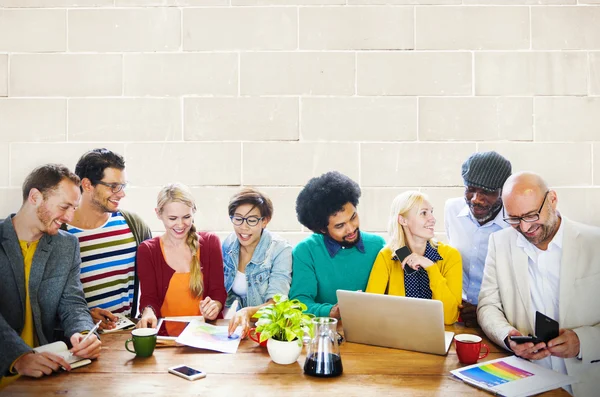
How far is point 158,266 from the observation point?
8.92ft

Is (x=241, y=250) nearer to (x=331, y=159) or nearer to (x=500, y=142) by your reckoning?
(x=331, y=159)

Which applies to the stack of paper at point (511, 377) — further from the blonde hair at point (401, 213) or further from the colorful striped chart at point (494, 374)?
the blonde hair at point (401, 213)

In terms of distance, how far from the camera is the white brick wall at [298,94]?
11.4ft

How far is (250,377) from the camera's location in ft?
6.13

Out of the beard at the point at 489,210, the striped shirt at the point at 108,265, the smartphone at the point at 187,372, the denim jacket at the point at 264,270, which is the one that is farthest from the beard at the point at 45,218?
the beard at the point at 489,210

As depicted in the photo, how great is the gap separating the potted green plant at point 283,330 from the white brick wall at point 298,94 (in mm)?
1577

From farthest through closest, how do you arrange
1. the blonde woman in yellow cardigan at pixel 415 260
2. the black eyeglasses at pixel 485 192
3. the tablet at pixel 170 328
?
the black eyeglasses at pixel 485 192
the blonde woman in yellow cardigan at pixel 415 260
the tablet at pixel 170 328

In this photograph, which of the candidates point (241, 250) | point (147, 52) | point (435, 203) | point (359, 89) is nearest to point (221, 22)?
point (147, 52)

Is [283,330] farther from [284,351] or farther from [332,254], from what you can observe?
[332,254]

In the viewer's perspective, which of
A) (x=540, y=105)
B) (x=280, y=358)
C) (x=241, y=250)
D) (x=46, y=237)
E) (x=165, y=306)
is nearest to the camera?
(x=280, y=358)

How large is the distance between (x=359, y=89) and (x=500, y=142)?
2.99 ft

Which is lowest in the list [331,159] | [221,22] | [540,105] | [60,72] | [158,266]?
[158,266]

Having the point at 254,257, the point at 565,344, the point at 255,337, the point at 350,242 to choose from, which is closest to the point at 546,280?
the point at 565,344

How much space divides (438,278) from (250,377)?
1051mm
